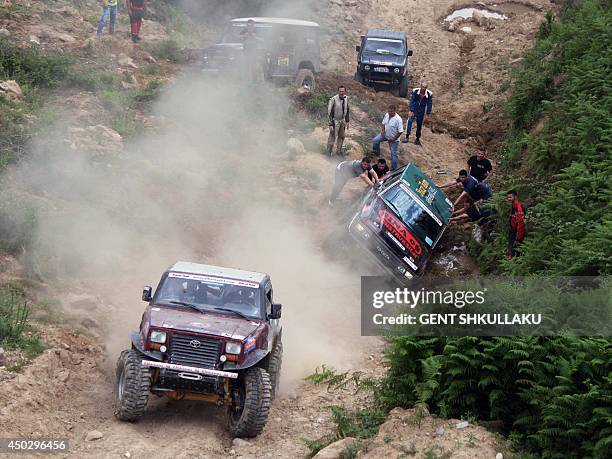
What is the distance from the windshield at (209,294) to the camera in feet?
37.5

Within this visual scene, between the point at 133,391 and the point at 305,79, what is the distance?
17.4 m

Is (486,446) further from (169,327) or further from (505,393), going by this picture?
(169,327)

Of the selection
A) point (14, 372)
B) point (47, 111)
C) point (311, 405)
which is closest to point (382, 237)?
point (311, 405)

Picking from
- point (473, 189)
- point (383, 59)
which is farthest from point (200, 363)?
point (383, 59)

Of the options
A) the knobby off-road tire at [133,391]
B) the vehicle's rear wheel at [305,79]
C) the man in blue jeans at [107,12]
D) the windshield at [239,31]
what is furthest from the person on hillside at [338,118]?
the knobby off-road tire at [133,391]

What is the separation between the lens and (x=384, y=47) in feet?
97.4

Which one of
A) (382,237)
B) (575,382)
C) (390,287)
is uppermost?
(575,382)

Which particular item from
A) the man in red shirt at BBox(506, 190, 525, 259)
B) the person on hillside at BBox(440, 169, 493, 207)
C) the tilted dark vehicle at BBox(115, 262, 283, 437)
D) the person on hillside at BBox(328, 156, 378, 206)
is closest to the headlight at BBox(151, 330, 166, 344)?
the tilted dark vehicle at BBox(115, 262, 283, 437)

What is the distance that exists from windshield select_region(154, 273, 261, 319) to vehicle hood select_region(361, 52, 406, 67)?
1820 centimetres

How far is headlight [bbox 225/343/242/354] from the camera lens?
1056cm

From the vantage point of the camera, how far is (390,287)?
53.6 ft

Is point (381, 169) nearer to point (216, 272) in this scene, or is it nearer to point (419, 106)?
point (419, 106)

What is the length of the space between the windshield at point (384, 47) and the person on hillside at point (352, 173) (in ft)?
36.8

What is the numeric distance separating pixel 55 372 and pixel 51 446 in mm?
1910
